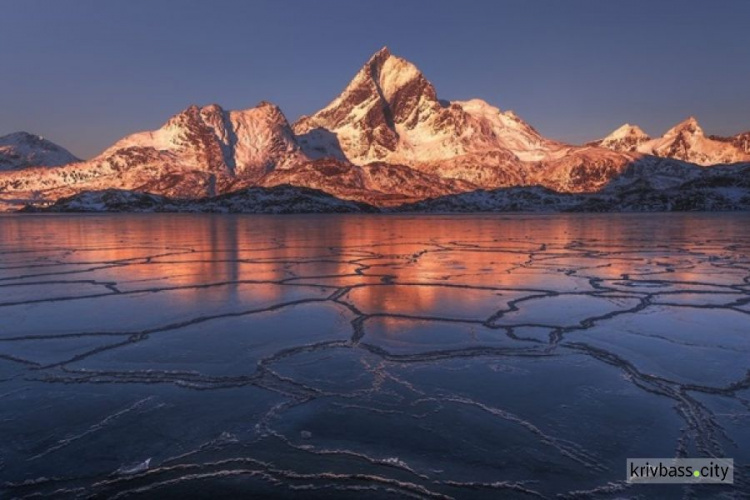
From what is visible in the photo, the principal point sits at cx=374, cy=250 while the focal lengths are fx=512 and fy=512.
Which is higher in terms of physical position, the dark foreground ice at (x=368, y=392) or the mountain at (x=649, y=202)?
the mountain at (x=649, y=202)

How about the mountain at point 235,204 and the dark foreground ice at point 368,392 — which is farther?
the mountain at point 235,204

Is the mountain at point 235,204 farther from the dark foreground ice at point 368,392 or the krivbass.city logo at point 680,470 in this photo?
the krivbass.city logo at point 680,470

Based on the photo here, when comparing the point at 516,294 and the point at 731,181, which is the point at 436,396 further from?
the point at 731,181

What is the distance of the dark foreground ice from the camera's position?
3.84m

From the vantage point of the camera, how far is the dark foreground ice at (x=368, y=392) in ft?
12.6

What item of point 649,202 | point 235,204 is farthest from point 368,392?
point 235,204

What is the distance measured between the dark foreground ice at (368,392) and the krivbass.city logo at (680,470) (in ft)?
0.28

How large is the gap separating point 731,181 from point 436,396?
677ft

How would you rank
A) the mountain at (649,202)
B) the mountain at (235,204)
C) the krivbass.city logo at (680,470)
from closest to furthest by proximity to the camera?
the krivbass.city logo at (680,470) → the mountain at (649,202) → the mountain at (235,204)

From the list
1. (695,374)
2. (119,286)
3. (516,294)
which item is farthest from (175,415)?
(119,286)

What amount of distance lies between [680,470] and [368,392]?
2819 millimetres

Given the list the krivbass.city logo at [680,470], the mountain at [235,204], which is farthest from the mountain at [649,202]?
the krivbass.city logo at [680,470]

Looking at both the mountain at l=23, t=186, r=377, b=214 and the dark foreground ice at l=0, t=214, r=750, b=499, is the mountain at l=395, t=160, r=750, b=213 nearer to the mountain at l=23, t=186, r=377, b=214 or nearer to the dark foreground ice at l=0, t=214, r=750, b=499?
the mountain at l=23, t=186, r=377, b=214

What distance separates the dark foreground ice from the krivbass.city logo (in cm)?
9
